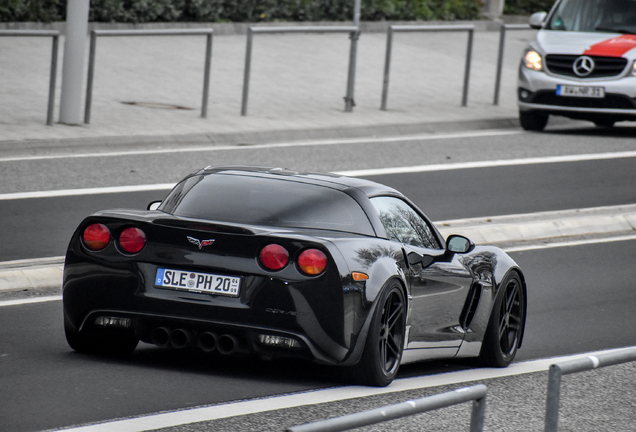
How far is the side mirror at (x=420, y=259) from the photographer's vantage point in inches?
271

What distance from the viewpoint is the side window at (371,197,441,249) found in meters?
7.01

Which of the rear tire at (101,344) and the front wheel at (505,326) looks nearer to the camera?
the rear tire at (101,344)

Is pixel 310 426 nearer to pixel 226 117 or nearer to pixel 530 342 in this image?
pixel 530 342

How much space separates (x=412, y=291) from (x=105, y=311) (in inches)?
65.1

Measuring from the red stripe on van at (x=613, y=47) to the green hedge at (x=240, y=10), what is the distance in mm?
9737

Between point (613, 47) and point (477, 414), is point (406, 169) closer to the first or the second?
point (613, 47)

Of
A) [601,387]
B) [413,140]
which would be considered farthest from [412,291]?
[413,140]

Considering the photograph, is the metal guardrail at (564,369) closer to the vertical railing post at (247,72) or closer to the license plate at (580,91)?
the vertical railing post at (247,72)

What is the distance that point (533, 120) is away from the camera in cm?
1981

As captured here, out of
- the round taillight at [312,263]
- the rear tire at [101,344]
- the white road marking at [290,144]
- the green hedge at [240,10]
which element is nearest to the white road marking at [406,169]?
the white road marking at [290,144]

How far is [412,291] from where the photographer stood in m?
6.86

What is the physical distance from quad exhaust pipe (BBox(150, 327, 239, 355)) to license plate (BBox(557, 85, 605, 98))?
13.8 metres

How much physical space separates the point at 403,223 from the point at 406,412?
3836 millimetres

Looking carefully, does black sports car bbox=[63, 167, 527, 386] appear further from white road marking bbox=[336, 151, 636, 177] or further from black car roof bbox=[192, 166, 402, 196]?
white road marking bbox=[336, 151, 636, 177]
